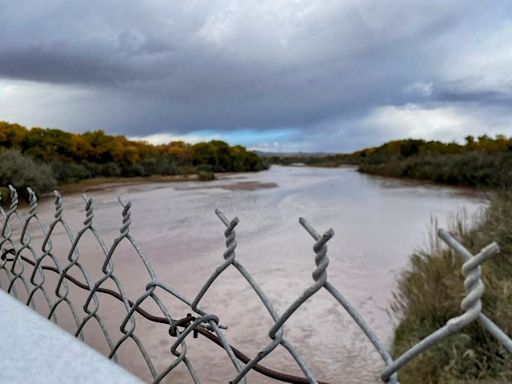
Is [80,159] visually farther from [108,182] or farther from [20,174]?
[20,174]

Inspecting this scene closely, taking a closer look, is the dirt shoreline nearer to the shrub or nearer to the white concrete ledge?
the shrub

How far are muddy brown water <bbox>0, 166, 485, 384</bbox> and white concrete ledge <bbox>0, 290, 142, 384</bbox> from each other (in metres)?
2.50

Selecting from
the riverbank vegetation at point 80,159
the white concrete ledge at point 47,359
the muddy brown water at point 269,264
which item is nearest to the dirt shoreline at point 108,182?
the riverbank vegetation at point 80,159

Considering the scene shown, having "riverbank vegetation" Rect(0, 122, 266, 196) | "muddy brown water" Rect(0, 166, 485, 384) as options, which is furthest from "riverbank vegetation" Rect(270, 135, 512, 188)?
"riverbank vegetation" Rect(0, 122, 266, 196)

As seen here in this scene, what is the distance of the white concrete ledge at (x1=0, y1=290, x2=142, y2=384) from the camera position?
1.27ft

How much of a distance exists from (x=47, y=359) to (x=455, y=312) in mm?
2846

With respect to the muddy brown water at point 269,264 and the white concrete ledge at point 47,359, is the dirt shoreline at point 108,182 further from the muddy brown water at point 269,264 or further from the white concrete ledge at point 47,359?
the white concrete ledge at point 47,359

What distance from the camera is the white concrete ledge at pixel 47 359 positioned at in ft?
1.27

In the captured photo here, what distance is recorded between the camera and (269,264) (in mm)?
5859

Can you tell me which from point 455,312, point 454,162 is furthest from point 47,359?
point 454,162

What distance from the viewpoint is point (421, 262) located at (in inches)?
148

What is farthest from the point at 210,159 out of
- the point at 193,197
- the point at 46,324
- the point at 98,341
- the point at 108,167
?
the point at 46,324

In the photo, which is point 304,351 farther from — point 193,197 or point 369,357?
point 193,197

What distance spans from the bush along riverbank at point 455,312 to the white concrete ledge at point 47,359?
189 cm
